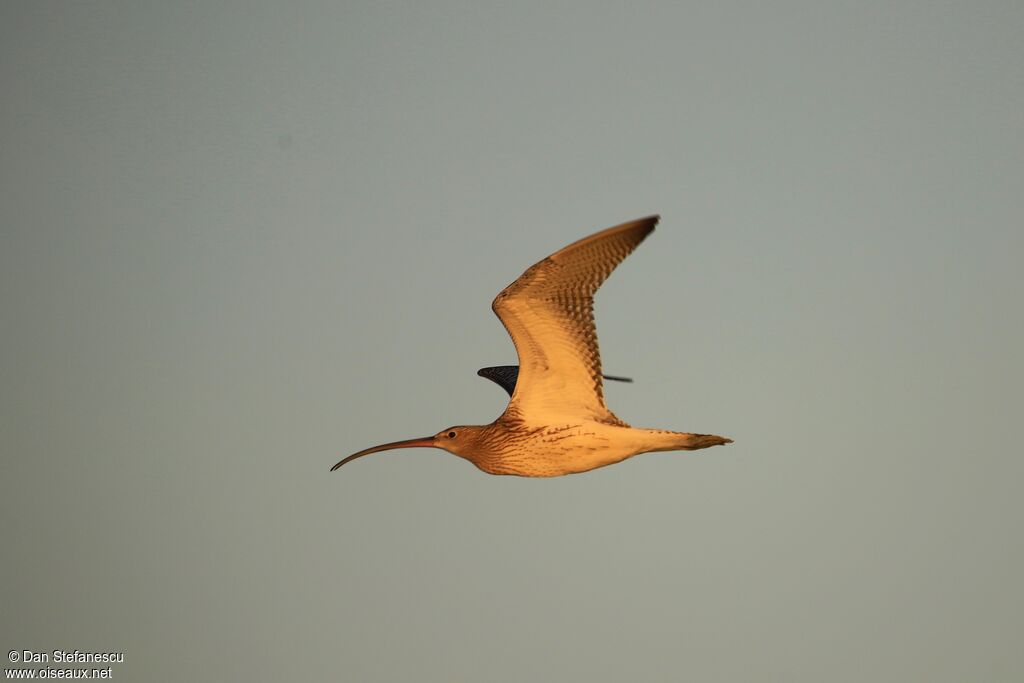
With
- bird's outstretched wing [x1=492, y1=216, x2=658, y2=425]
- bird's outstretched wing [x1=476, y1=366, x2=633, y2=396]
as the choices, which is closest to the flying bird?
bird's outstretched wing [x1=492, y1=216, x2=658, y2=425]

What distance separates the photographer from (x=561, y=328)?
1100cm

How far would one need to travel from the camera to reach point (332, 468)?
1352 centimetres

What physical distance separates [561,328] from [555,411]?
105 centimetres

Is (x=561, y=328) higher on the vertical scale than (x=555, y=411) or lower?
higher

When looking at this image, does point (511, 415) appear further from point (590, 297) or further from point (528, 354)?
point (590, 297)

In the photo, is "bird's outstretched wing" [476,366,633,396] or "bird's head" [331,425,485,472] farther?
"bird's outstretched wing" [476,366,633,396]

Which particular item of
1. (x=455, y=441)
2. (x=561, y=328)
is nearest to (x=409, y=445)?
(x=455, y=441)

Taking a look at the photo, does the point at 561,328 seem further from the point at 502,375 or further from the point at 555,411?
the point at 502,375

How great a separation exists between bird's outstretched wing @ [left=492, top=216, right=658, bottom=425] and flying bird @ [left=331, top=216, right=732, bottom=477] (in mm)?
11

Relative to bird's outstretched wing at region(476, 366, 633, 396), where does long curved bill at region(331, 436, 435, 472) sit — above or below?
below

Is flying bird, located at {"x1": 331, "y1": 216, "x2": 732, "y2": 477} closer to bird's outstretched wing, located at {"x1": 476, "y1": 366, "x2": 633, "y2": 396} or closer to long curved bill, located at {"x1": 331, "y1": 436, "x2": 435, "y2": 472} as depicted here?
long curved bill, located at {"x1": 331, "y1": 436, "x2": 435, "y2": 472}

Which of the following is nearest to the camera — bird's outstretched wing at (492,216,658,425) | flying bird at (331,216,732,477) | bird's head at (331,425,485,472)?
bird's outstretched wing at (492,216,658,425)

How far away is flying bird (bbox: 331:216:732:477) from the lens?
10836 mm

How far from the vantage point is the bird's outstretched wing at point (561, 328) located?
10211 mm
